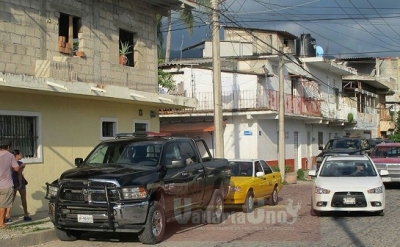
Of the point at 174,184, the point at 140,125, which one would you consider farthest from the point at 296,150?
the point at 174,184

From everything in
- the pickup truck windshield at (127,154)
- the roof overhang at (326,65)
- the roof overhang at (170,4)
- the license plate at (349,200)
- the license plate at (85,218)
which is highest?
the roof overhang at (326,65)

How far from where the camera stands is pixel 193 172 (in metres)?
13.2

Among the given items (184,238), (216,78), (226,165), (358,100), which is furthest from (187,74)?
(358,100)

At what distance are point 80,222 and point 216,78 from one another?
405 inches

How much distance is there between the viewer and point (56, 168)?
16.2m

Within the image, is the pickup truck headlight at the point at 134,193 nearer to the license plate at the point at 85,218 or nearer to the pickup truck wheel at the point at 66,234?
the license plate at the point at 85,218

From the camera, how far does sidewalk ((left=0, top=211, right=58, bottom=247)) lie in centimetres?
1105

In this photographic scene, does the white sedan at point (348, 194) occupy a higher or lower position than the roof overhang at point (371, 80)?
lower

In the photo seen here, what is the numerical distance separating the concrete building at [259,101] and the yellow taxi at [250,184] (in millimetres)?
10913

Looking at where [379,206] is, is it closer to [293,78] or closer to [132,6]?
[132,6]

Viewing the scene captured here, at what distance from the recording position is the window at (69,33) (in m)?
17.0

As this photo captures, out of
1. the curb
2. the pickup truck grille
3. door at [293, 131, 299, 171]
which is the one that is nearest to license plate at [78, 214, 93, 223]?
the pickup truck grille

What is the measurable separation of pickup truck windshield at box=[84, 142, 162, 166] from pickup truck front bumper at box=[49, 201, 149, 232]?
4.46 feet

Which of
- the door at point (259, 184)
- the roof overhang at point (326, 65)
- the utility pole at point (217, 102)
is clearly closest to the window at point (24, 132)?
the door at point (259, 184)
